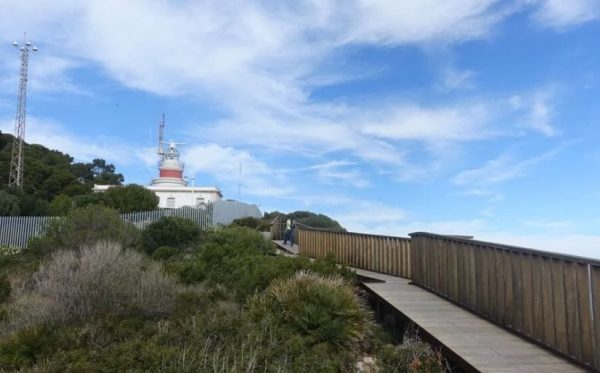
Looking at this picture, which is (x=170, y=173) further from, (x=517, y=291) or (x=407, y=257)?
(x=517, y=291)

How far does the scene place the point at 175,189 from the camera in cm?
5347

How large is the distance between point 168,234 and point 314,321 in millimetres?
14266

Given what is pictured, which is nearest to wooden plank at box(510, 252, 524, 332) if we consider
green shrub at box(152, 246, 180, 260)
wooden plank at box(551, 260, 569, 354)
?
wooden plank at box(551, 260, 569, 354)

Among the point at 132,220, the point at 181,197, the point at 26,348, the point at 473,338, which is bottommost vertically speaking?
the point at 26,348

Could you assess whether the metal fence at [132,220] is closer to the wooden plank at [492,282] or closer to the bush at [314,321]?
the bush at [314,321]

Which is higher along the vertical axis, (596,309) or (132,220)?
(132,220)

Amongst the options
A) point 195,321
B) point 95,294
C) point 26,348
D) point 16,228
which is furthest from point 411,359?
point 16,228

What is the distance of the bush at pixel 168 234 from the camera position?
64.9 feet

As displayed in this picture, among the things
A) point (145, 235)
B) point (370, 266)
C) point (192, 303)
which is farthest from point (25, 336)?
point (145, 235)

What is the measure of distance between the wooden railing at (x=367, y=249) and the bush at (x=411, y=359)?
5.94 m

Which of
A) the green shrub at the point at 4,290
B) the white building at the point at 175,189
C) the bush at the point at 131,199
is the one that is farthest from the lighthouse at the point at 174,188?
the green shrub at the point at 4,290

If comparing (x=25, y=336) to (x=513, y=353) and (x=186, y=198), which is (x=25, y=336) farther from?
(x=186, y=198)

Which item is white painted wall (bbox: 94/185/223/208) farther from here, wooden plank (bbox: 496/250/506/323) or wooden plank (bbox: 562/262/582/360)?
wooden plank (bbox: 562/262/582/360)

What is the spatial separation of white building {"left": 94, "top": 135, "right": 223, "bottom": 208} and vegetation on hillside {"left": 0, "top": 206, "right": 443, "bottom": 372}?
3899 centimetres
